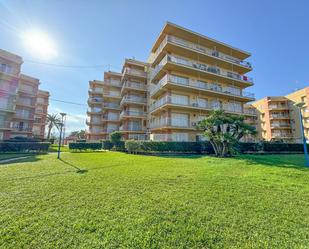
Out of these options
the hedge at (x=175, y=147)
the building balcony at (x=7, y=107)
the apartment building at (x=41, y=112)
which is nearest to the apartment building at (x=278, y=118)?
the hedge at (x=175, y=147)

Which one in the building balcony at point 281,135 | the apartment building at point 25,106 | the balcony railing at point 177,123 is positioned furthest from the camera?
the building balcony at point 281,135

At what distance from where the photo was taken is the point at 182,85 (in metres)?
20.3

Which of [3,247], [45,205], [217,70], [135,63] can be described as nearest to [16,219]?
[45,205]

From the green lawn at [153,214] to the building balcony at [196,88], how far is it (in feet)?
54.5

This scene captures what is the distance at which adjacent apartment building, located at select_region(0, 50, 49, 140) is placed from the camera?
83.8ft

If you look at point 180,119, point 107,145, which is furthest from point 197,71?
point 107,145

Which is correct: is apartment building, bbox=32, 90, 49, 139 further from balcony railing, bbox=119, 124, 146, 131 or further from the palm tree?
balcony railing, bbox=119, 124, 146, 131

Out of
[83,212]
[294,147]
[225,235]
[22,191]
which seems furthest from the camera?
[294,147]

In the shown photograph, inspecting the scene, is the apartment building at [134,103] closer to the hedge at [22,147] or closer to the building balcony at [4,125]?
the hedge at [22,147]

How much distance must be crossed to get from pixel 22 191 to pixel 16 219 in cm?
197

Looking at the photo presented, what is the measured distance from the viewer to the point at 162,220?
317 cm

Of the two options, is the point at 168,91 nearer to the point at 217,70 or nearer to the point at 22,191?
the point at 217,70

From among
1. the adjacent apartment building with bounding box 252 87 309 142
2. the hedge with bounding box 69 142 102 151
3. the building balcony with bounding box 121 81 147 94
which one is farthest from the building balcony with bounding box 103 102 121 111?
the adjacent apartment building with bounding box 252 87 309 142

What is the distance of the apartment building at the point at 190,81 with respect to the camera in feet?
67.8
